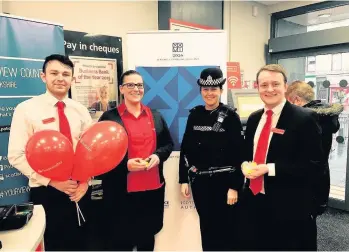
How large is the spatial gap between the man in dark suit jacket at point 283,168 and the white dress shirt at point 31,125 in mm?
1171

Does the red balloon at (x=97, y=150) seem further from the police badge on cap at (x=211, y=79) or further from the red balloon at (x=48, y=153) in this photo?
the police badge on cap at (x=211, y=79)

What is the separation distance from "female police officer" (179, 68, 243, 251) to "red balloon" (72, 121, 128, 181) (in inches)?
24.9

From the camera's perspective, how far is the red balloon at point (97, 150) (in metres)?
1.59

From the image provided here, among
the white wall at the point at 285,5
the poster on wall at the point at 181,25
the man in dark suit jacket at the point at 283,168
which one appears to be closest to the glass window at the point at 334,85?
the white wall at the point at 285,5

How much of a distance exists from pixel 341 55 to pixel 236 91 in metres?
1.76

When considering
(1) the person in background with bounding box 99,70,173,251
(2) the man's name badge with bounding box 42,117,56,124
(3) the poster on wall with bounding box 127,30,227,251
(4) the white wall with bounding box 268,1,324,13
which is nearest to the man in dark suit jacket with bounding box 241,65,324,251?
(1) the person in background with bounding box 99,70,173,251

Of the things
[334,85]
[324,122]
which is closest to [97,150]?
[324,122]

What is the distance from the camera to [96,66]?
2.86 m

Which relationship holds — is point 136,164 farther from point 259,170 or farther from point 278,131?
point 278,131

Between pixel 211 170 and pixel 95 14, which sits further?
pixel 95 14

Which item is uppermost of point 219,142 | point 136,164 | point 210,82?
point 210,82

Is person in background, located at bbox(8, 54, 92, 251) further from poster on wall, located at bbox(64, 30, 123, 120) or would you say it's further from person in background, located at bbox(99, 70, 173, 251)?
poster on wall, located at bbox(64, 30, 123, 120)

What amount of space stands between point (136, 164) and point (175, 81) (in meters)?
0.92

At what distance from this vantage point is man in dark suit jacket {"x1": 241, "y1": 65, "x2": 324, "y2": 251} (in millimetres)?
1616
